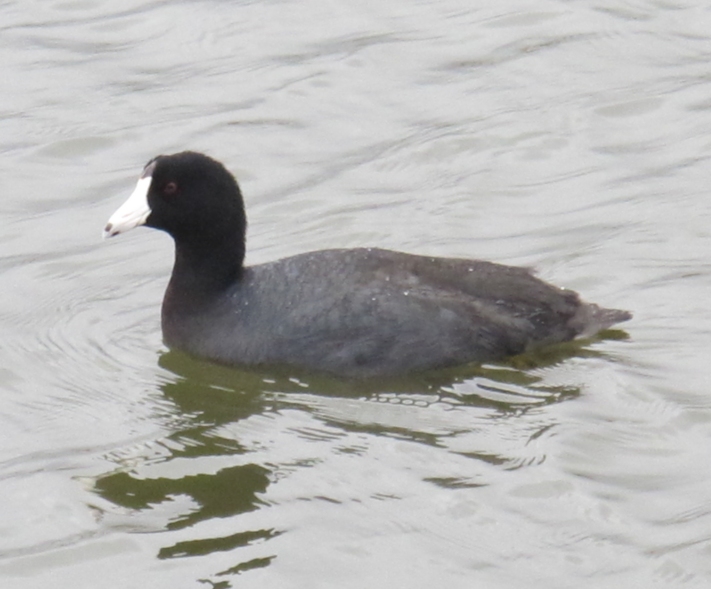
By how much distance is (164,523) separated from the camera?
6.57m

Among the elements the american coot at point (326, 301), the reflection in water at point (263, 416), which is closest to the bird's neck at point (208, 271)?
the american coot at point (326, 301)

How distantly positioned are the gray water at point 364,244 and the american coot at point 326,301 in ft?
0.47

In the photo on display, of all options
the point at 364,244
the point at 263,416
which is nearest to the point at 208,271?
the point at 263,416

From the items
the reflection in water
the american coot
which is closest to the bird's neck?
the american coot

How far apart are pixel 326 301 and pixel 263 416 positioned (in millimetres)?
638

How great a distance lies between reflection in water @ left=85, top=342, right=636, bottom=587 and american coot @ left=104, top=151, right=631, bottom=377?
0.09 meters

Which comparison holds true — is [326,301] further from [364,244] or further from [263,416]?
[364,244]

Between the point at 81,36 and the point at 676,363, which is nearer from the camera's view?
the point at 676,363

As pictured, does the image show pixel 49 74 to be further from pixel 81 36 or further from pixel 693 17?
pixel 693 17

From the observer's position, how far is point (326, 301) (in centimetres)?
778

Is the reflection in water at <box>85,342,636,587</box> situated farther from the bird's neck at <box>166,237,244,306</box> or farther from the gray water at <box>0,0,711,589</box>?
the bird's neck at <box>166,237,244,306</box>

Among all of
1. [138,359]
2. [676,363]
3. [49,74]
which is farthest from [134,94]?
[676,363]

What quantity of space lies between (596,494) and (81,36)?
6.49 meters

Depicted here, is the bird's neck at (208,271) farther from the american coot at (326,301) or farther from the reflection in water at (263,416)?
the reflection in water at (263,416)
